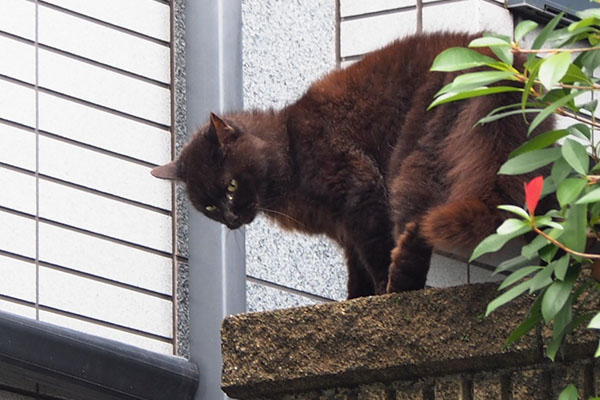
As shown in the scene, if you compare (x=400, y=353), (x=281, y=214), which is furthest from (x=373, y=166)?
(x=400, y=353)

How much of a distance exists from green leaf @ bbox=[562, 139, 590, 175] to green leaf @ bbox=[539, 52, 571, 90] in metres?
0.12

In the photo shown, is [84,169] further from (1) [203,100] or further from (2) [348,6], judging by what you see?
(2) [348,6]

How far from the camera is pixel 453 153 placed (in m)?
2.77

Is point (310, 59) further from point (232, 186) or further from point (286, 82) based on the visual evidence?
point (232, 186)

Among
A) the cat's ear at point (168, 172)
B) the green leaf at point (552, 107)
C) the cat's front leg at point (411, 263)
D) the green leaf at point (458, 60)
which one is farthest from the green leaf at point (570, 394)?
Answer: the cat's ear at point (168, 172)

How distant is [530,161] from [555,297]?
221mm

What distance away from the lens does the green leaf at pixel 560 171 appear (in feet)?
6.03

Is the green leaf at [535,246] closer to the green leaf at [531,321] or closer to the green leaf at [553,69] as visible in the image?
the green leaf at [531,321]

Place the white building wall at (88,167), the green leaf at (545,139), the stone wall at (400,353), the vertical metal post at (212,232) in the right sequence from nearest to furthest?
the green leaf at (545,139), the stone wall at (400,353), the white building wall at (88,167), the vertical metal post at (212,232)

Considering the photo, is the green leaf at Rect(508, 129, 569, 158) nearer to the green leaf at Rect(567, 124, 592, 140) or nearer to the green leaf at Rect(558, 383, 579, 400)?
the green leaf at Rect(567, 124, 592, 140)

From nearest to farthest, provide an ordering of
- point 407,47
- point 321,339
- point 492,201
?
1. point 321,339
2. point 492,201
3. point 407,47

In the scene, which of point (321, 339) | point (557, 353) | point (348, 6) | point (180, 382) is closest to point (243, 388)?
point (321, 339)

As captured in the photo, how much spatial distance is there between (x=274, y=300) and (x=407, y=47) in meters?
1.55

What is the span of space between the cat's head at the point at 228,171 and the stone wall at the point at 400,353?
54.6 inches
